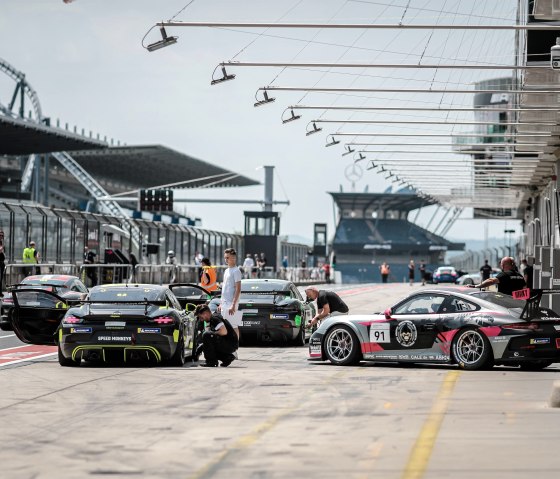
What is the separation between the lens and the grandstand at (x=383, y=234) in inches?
6983

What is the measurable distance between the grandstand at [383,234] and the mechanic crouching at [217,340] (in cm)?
15596

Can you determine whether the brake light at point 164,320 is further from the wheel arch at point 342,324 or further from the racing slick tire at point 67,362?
the wheel arch at point 342,324

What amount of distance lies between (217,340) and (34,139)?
5938 centimetres

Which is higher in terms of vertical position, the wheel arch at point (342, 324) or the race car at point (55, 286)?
the race car at point (55, 286)

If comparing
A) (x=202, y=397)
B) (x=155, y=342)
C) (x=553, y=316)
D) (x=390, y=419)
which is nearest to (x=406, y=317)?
(x=553, y=316)

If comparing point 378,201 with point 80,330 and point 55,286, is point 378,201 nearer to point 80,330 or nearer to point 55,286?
point 55,286

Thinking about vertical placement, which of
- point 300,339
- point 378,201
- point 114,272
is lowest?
point 300,339

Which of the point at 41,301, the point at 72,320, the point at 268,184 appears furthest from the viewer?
the point at 268,184

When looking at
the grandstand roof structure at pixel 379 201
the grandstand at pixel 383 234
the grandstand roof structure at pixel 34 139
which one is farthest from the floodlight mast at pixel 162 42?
the grandstand roof structure at pixel 379 201

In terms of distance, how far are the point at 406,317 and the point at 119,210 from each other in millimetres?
107326

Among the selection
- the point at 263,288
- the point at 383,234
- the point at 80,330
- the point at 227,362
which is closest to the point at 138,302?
the point at 80,330

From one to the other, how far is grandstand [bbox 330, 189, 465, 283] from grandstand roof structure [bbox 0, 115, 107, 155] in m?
98.2

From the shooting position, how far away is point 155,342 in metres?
17.0

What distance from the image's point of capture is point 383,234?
595 feet
